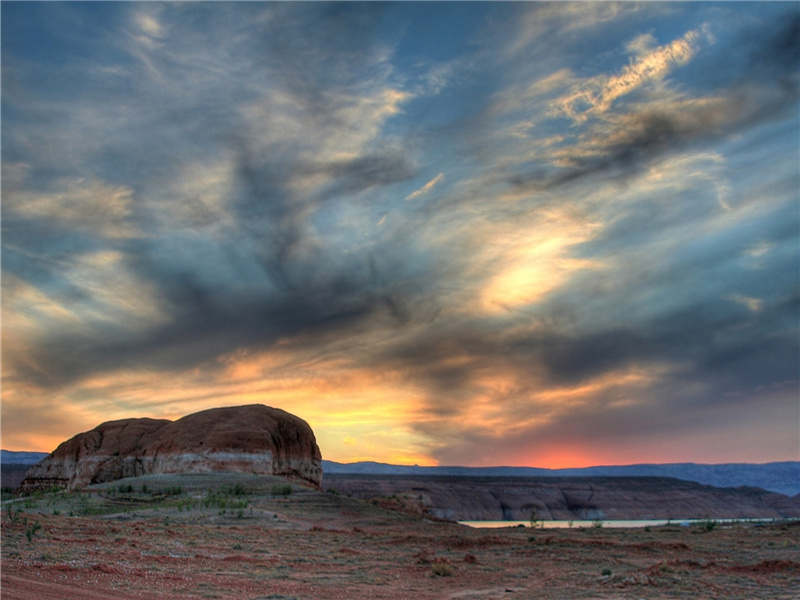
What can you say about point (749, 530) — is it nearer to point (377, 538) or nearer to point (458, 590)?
point (377, 538)

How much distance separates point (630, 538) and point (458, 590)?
68.4ft

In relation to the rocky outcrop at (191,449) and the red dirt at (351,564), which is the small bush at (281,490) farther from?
the red dirt at (351,564)

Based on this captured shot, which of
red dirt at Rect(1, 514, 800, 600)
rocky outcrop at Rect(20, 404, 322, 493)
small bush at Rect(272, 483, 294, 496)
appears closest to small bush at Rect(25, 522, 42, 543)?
red dirt at Rect(1, 514, 800, 600)

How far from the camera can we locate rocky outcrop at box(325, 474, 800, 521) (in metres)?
120

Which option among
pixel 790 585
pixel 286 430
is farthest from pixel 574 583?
pixel 286 430

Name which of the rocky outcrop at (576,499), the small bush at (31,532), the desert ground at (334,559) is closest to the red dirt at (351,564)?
the desert ground at (334,559)

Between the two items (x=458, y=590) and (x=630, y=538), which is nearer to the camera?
(x=458, y=590)

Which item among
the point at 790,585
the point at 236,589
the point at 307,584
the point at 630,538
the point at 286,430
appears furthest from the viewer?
the point at 286,430

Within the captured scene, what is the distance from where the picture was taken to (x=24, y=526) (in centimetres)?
2439

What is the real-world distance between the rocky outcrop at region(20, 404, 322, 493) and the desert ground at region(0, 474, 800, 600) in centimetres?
2021

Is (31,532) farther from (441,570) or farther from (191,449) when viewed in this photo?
(191,449)

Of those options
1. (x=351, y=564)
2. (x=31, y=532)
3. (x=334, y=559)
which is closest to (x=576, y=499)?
(x=334, y=559)

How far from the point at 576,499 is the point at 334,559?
119m

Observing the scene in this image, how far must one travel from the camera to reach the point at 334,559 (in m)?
23.9
